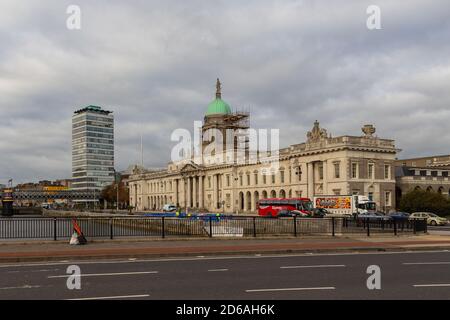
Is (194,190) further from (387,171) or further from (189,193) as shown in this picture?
(387,171)

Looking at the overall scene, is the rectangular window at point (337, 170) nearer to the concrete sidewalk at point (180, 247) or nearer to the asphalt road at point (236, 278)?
the concrete sidewalk at point (180, 247)

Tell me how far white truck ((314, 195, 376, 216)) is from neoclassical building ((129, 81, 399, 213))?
8999 mm

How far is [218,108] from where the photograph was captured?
136875 millimetres

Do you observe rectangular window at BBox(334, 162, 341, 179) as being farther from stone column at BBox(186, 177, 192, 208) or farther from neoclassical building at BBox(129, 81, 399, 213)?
stone column at BBox(186, 177, 192, 208)

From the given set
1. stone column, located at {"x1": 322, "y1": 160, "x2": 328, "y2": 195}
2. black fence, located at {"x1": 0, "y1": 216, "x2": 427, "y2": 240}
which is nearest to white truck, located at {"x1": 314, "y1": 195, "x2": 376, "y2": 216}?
stone column, located at {"x1": 322, "y1": 160, "x2": 328, "y2": 195}

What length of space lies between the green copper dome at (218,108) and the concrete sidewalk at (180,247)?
110m

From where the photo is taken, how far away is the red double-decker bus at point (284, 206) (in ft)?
225

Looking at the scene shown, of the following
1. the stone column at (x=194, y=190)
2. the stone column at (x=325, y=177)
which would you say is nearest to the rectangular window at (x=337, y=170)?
the stone column at (x=325, y=177)

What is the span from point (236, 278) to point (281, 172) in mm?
83616

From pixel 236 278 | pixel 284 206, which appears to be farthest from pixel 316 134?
pixel 236 278

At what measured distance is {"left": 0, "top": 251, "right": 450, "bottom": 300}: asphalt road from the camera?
11.7 meters
